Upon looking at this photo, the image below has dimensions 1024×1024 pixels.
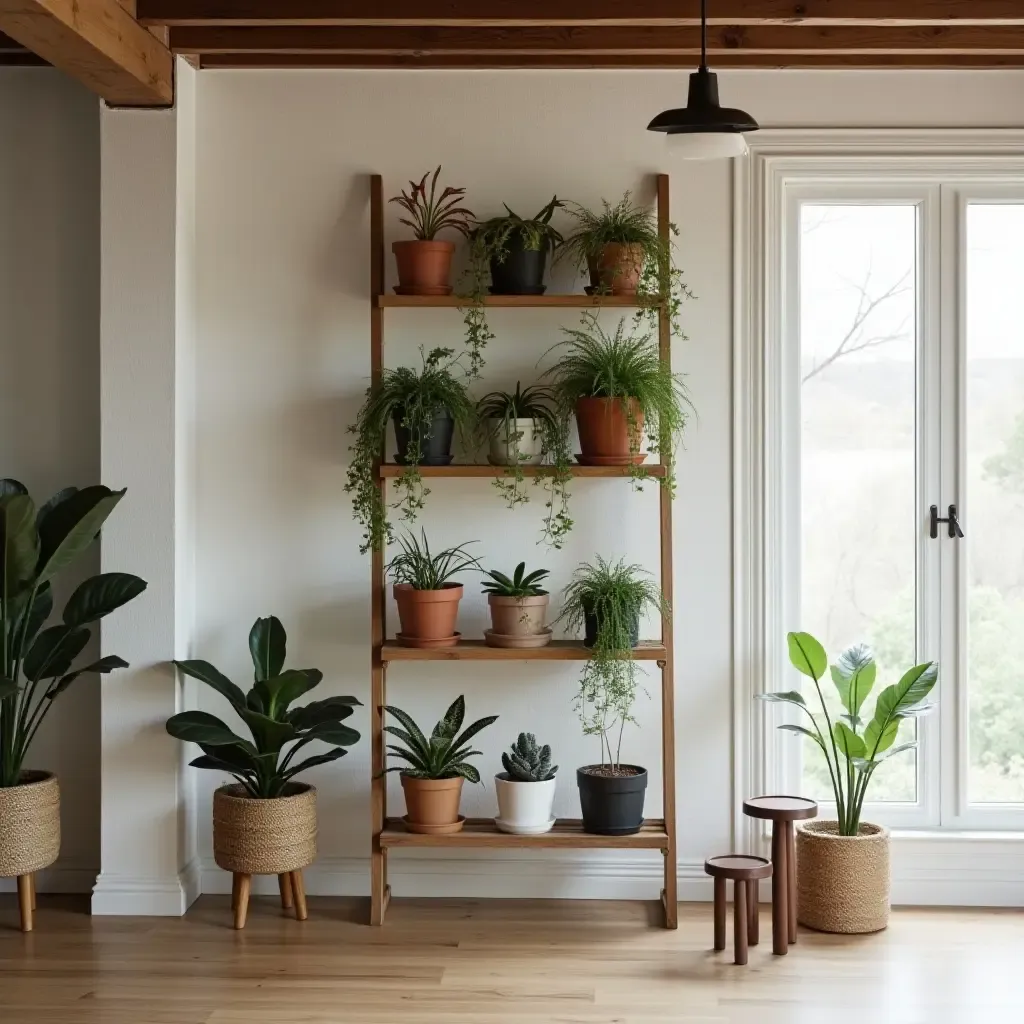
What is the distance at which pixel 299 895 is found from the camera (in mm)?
3832

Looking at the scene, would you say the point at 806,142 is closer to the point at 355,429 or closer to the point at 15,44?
the point at 355,429

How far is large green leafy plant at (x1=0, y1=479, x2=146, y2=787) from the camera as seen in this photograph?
363cm

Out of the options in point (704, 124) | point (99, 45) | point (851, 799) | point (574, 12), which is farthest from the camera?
point (851, 799)

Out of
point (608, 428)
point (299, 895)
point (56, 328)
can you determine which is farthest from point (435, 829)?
point (56, 328)

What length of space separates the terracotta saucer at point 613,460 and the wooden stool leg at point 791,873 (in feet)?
3.61

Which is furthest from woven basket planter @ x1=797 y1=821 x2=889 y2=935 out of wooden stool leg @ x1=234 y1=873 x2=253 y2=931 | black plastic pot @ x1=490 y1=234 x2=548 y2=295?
black plastic pot @ x1=490 y1=234 x2=548 y2=295

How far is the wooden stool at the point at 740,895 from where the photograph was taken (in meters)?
3.47

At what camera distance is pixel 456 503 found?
4.08m

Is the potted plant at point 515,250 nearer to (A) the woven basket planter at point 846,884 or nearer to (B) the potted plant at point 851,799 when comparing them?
(B) the potted plant at point 851,799

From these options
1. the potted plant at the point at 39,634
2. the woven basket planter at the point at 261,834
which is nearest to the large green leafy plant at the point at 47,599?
the potted plant at the point at 39,634

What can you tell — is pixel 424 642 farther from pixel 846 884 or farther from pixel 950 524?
pixel 950 524

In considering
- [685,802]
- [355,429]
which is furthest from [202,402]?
[685,802]

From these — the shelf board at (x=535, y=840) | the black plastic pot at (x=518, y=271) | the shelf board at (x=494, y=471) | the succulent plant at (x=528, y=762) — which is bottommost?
the shelf board at (x=535, y=840)

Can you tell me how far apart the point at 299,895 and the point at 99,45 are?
238 centimetres
